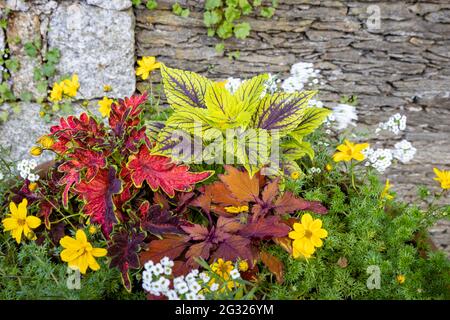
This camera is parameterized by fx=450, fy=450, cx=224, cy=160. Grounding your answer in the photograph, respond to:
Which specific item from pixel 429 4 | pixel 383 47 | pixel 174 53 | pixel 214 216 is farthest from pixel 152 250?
pixel 429 4

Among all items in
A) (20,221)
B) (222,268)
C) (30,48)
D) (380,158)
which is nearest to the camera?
(222,268)

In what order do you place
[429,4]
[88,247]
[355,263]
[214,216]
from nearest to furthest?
1. [88,247]
2. [355,263]
3. [214,216]
4. [429,4]

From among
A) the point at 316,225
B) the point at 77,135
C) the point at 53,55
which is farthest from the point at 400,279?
the point at 53,55

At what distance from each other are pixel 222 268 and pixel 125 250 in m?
0.23

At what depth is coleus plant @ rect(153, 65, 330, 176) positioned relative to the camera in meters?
1.11

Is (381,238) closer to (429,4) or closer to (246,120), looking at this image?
(246,120)

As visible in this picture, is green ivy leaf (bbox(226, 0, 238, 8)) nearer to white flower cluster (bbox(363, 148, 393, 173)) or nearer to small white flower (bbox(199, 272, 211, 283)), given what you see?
white flower cluster (bbox(363, 148, 393, 173))

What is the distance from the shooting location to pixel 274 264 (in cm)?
106

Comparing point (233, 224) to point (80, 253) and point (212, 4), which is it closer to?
point (80, 253)

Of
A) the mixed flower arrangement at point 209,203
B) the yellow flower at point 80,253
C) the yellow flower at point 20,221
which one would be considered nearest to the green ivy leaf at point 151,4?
the mixed flower arrangement at point 209,203

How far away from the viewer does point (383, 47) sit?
232 centimetres

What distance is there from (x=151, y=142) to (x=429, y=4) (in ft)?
5.78

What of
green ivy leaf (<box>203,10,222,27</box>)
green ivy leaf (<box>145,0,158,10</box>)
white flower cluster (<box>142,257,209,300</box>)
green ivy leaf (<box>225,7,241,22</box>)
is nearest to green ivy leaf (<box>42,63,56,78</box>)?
green ivy leaf (<box>145,0,158,10</box>)

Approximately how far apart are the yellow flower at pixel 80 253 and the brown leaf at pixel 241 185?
337mm
